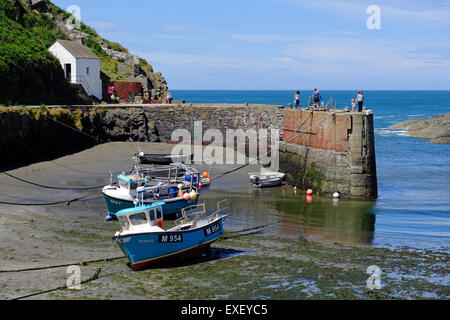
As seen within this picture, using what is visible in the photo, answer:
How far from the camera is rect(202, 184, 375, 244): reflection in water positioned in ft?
72.2

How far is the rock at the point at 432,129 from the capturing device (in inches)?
2447

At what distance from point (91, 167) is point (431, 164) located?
24.9 m

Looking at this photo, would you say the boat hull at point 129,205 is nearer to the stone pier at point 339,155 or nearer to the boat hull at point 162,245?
the boat hull at point 162,245

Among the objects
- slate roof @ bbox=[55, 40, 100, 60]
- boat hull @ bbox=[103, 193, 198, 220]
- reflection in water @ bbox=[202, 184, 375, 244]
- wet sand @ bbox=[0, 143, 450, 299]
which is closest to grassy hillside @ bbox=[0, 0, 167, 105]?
slate roof @ bbox=[55, 40, 100, 60]

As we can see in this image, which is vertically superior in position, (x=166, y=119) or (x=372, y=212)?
(x=166, y=119)

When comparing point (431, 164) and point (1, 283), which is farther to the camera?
point (431, 164)

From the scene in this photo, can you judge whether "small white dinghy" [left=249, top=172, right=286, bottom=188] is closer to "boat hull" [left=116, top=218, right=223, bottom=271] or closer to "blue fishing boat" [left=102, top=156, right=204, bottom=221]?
"blue fishing boat" [left=102, top=156, right=204, bottom=221]

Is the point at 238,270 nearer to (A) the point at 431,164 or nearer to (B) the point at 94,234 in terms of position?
(B) the point at 94,234

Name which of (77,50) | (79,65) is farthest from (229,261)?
(77,50)

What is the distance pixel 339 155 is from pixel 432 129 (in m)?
43.0

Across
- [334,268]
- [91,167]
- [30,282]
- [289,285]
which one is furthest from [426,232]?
[91,167]

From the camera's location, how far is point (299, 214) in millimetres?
25109

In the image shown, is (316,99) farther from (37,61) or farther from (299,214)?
(37,61)

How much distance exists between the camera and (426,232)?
2211cm
